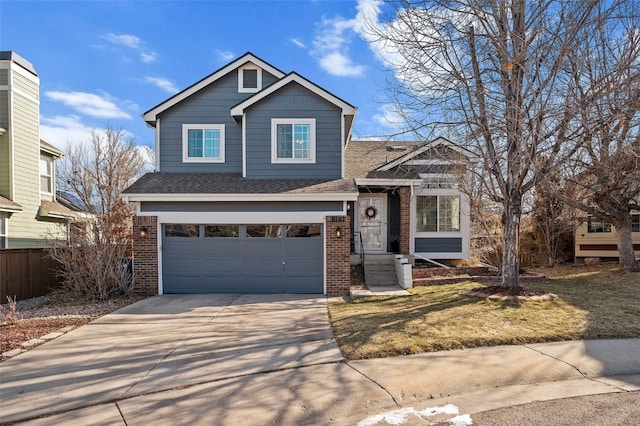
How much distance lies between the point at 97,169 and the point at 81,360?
26.5ft

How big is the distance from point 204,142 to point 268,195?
12.0 ft

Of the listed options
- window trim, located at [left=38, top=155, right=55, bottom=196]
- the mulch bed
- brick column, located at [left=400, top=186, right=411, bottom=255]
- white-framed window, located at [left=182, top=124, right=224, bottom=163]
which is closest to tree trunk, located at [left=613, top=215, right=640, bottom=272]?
the mulch bed

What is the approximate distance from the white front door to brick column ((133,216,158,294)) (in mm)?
7024

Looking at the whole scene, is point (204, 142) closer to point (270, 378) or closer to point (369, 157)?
point (369, 157)

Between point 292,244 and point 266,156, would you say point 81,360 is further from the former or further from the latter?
point 266,156

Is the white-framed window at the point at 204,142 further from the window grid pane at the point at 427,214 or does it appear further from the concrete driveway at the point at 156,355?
the window grid pane at the point at 427,214

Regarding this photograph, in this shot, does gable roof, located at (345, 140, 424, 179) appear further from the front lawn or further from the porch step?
the front lawn

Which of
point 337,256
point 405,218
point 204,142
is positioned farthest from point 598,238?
point 204,142

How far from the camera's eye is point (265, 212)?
11.9 metres

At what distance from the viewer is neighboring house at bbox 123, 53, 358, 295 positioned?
38.8 feet

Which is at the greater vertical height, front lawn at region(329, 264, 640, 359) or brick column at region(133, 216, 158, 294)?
brick column at region(133, 216, 158, 294)

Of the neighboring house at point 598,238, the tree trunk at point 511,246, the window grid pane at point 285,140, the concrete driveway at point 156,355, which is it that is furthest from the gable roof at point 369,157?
the neighboring house at point 598,238

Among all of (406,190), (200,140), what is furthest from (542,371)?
(200,140)

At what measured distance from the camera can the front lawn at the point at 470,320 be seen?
6574mm
